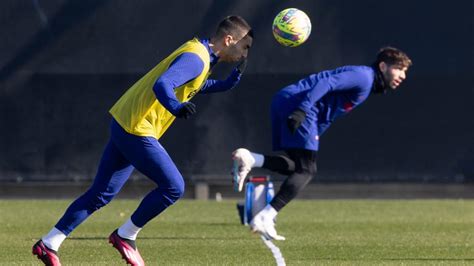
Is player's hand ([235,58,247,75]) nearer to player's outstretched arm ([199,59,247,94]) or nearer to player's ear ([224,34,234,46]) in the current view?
player's outstretched arm ([199,59,247,94])

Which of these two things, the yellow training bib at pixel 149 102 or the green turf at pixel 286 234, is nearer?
the yellow training bib at pixel 149 102

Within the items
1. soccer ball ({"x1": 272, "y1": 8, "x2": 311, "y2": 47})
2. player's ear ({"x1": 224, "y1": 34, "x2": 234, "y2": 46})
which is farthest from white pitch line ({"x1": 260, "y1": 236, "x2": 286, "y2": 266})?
soccer ball ({"x1": 272, "y1": 8, "x2": 311, "y2": 47})

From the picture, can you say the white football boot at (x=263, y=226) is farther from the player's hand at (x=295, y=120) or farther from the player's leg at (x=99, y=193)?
the player's leg at (x=99, y=193)

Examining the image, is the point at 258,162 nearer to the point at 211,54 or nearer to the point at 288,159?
the point at 288,159

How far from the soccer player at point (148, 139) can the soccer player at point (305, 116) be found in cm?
58

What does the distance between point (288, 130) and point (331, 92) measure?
44cm

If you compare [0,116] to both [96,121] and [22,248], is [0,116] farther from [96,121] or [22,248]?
[22,248]

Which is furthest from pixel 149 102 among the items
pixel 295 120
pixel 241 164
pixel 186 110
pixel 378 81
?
pixel 378 81

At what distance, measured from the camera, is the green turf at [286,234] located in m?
10.6

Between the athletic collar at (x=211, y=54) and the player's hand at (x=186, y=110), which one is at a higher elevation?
the athletic collar at (x=211, y=54)

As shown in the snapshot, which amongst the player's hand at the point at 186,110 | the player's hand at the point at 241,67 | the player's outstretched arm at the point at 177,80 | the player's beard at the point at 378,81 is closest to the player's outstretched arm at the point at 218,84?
the player's hand at the point at 241,67

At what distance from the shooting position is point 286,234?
13180 mm

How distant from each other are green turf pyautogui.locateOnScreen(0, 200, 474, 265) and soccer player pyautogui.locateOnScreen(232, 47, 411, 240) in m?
1.33

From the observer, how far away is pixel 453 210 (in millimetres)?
16750
